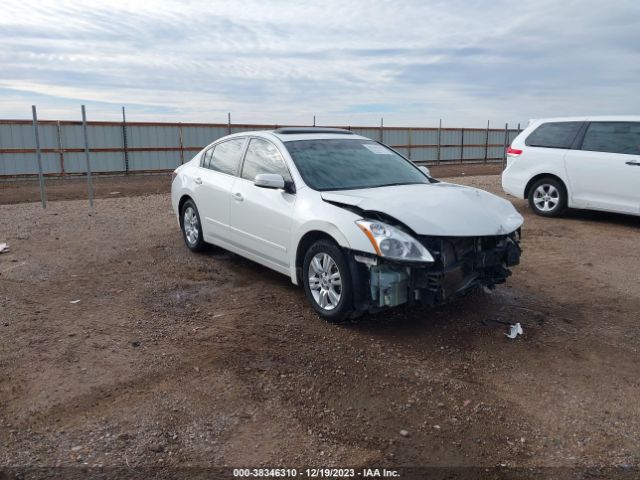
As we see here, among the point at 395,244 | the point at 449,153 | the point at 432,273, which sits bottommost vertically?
the point at 449,153

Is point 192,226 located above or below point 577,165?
below

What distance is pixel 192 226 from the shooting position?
7.15 m

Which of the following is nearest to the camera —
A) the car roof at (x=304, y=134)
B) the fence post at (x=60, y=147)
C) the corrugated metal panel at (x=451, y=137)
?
the car roof at (x=304, y=134)

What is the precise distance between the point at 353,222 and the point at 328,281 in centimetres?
58

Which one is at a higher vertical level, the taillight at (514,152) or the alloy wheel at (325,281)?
the taillight at (514,152)

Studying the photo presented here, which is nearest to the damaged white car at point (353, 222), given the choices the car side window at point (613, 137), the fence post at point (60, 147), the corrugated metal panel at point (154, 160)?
the car side window at point (613, 137)

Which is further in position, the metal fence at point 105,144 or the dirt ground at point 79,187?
the metal fence at point 105,144

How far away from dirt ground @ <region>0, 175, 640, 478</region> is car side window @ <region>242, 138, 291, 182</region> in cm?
120

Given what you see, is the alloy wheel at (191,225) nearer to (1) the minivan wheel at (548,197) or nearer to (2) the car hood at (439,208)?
(2) the car hood at (439,208)

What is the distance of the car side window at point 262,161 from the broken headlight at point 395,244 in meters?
1.36

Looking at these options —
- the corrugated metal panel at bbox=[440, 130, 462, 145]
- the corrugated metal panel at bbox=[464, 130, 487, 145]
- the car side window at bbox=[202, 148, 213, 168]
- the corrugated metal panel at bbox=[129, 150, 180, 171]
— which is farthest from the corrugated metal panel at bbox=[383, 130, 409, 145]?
the car side window at bbox=[202, 148, 213, 168]

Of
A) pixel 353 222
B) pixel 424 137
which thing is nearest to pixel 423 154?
pixel 424 137

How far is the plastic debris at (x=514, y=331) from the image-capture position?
4566 mm

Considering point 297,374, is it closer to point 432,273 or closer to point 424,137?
point 432,273
